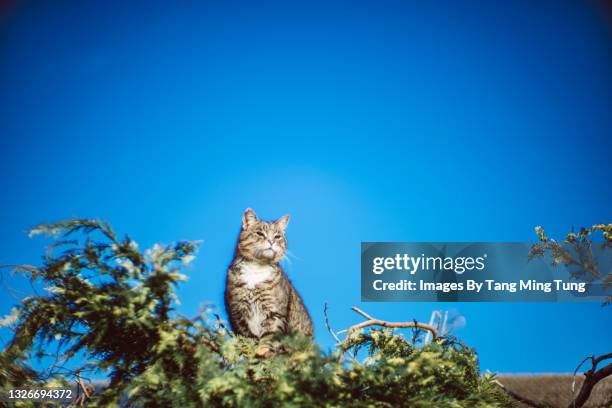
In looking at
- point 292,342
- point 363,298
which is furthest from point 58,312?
point 363,298

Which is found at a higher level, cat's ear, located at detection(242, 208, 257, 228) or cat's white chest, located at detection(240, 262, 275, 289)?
cat's ear, located at detection(242, 208, 257, 228)

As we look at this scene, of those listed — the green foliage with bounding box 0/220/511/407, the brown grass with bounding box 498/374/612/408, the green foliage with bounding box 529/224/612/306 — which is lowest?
the green foliage with bounding box 0/220/511/407

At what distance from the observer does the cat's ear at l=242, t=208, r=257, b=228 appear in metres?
1.99

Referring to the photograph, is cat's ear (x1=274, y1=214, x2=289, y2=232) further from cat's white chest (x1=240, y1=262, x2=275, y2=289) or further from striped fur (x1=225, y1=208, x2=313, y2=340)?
cat's white chest (x1=240, y1=262, x2=275, y2=289)

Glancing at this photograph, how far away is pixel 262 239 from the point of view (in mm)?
1915

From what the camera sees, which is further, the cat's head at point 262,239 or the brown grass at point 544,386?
the cat's head at point 262,239

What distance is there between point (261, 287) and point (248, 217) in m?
0.35

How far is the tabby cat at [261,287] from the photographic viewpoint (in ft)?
5.57

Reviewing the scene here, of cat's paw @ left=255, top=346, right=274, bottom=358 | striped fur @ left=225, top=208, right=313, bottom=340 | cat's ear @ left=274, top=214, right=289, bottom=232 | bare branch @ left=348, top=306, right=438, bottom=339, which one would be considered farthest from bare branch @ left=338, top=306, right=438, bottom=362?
cat's ear @ left=274, top=214, right=289, bottom=232

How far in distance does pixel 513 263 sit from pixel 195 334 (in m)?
1.23

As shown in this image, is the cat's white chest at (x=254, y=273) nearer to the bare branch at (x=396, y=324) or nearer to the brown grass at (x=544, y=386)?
the bare branch at (x=396, y=324)

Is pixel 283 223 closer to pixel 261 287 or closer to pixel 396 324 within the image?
pixel 261 287

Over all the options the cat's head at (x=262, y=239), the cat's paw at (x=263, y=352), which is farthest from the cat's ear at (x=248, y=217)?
the cat's paw at (x=263, y=352)

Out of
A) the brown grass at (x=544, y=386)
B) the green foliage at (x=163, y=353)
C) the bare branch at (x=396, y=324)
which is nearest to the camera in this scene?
the green foliage at (x=163, y=353)
